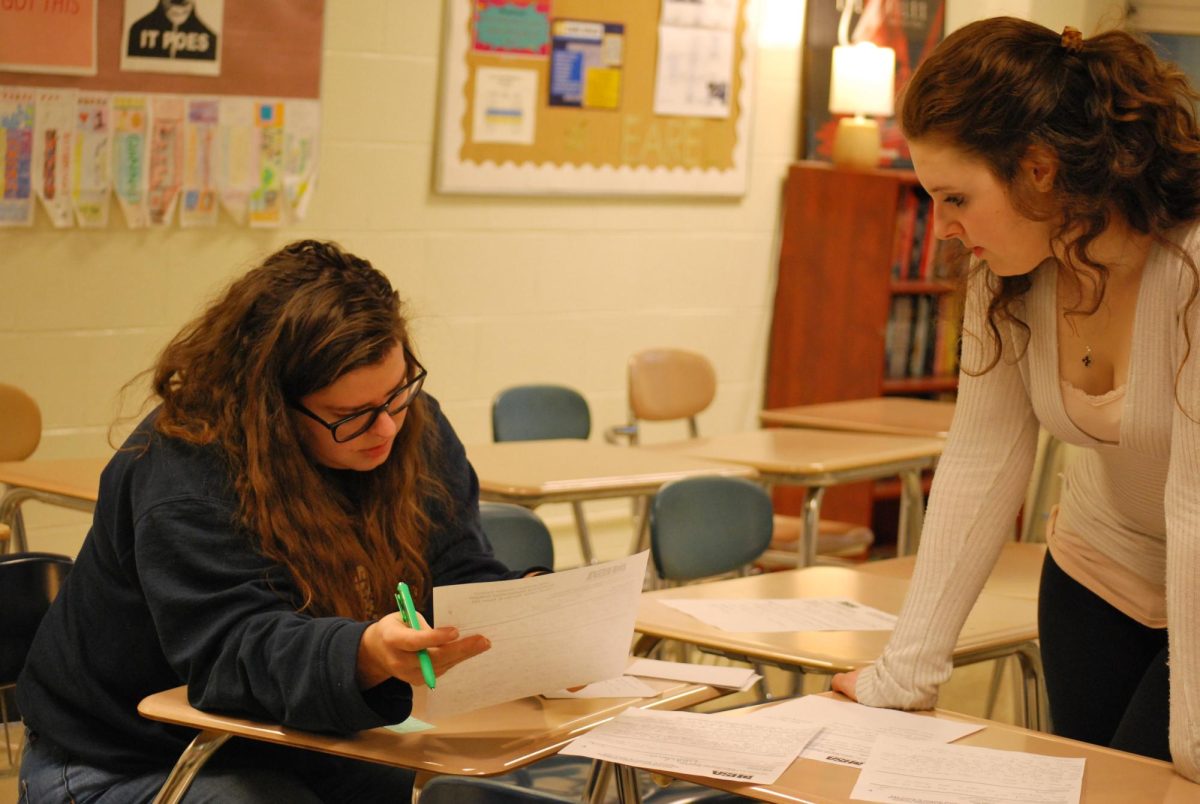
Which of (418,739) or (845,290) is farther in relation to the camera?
(845,290)

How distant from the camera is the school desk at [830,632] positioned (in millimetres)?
2197

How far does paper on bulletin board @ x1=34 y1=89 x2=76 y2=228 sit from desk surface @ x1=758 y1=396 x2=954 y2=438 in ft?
6.73

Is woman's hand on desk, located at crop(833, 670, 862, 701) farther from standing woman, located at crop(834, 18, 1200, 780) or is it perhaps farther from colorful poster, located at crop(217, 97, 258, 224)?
colorful poster, located at crop(217, 97, 258, 224)

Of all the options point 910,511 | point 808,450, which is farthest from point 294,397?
point 910,511

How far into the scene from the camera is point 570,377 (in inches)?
209

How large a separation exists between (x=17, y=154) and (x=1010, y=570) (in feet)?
8.81

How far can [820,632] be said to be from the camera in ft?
7.63

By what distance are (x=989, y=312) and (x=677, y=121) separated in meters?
3.79

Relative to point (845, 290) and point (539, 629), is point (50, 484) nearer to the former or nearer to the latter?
point (539, 629)

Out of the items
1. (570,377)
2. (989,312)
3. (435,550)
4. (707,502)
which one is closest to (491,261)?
(570,377)

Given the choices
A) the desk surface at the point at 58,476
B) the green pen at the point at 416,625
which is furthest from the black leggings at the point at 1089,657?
the desk surface at the point at 58,476

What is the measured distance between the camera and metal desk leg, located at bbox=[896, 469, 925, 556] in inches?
169

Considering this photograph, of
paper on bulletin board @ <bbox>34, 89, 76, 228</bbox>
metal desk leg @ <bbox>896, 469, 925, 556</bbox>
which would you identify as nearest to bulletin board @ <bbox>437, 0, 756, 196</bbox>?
paper on bulletin board @ <bbox>34, 89, 76, 228</bbox>

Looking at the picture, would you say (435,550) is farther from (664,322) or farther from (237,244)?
(664,322)
